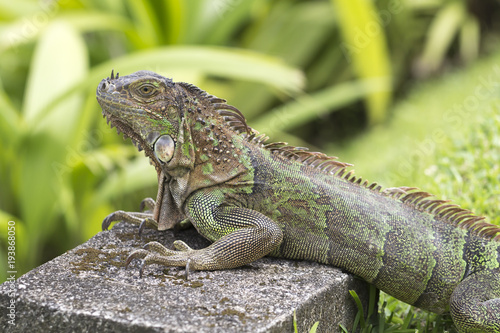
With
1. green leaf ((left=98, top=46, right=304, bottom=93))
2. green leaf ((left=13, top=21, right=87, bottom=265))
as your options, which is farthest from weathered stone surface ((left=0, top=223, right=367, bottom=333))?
green leaf ((left=98, top=46, right=304, bottom=93))

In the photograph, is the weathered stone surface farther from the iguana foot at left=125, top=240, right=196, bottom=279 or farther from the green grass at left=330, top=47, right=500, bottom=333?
the green grass at left=330, top=47, right=500, bottom=333

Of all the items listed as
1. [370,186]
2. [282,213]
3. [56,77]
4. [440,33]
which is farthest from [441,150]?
[440,33]

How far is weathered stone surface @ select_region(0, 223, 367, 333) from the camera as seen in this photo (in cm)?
308

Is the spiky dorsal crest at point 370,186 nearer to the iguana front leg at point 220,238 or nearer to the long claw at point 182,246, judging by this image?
the iguana front leg at point 220,238

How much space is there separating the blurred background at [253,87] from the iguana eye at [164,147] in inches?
106

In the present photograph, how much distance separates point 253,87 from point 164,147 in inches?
249

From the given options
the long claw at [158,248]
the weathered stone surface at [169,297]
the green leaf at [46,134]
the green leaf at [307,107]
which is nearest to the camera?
the weathered stone surface at [169,297]

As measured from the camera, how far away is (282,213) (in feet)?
12.7

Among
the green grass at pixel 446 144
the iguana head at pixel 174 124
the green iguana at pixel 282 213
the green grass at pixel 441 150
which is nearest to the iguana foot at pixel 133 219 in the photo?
the green iguana at pixel 282 213

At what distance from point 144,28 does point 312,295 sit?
610 cm

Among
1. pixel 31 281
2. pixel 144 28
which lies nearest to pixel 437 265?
pixel 31 281

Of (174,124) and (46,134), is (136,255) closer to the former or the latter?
(174,124)

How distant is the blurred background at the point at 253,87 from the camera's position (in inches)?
255

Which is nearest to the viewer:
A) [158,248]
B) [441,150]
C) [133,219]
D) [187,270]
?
[187,270]
